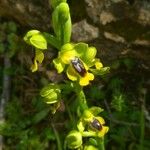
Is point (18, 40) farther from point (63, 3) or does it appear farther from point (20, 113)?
point (63, 3)

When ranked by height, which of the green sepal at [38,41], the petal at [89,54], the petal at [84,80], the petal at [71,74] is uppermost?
the green sepal at [38,41]

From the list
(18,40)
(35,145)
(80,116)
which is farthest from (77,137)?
(18,40)

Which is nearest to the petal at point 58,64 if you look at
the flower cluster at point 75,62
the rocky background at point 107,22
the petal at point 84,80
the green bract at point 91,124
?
the flower cluster at point 75,62

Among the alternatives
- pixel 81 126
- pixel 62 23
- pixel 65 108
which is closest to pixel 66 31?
pixel 62 23

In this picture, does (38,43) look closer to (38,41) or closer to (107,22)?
(38,41)

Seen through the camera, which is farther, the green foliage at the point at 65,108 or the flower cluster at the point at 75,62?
Answer: the green foliage at the point at 65,108

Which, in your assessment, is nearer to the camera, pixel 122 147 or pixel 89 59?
pixel 89 59

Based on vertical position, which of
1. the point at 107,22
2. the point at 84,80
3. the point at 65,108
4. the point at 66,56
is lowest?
the point at 65,108

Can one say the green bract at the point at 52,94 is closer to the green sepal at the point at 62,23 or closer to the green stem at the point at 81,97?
the green stem at the point at 81,97

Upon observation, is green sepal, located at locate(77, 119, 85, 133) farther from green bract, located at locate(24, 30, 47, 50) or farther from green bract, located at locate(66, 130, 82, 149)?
green bract, located at locate(24, 30, 47, 50)
